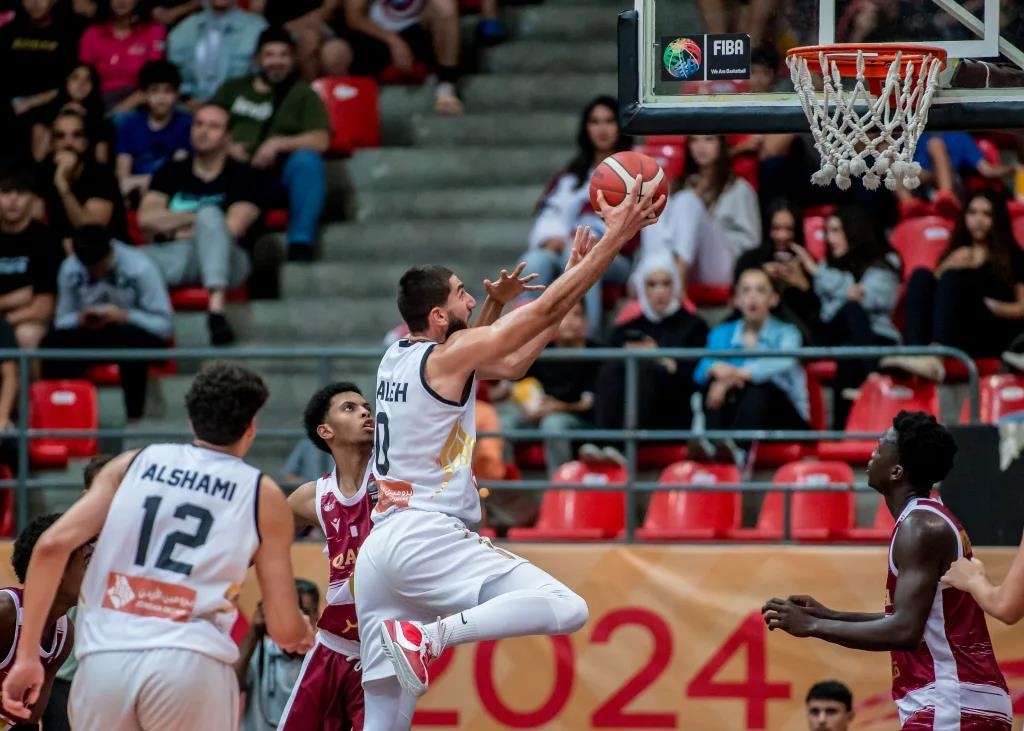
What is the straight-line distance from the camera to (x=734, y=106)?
8.06 m

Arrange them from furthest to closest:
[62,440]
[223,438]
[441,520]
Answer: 1. [62,440]
2. [441,520]
3. [223,438]

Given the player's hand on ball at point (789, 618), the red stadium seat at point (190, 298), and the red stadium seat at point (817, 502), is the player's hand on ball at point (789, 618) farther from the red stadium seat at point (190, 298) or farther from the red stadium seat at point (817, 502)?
the red stadium seat at point (190, 298)

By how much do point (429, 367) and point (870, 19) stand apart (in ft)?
8.66

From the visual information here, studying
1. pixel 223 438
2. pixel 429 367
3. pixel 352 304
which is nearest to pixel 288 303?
pixel 352 304

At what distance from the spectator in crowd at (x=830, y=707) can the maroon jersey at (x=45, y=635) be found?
3822mm

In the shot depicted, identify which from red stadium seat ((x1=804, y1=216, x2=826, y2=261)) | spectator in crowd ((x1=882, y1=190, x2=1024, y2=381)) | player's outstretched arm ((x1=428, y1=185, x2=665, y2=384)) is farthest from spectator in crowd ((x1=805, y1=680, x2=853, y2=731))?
red stadium seat ((x1=804, y1=216, x2=826, y2=261))

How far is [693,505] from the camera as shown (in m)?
10.9

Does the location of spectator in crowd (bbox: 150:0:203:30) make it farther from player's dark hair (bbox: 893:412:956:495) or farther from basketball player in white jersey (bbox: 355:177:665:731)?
player's dark hair (bbox: 893:412:956:495)

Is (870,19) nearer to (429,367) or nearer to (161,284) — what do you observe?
(429,367)

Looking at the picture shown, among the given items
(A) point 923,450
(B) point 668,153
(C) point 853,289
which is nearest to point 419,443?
(A) point 923,450

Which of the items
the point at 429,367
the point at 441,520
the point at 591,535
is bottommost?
the point at 591,535

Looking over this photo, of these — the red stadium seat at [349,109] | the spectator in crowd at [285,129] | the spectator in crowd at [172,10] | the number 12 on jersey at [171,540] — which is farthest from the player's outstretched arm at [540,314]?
the spectator in crowd at [172,10]

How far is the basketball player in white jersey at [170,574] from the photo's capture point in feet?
19.3

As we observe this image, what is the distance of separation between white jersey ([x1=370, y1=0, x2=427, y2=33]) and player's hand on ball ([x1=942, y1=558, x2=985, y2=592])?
8.89m
